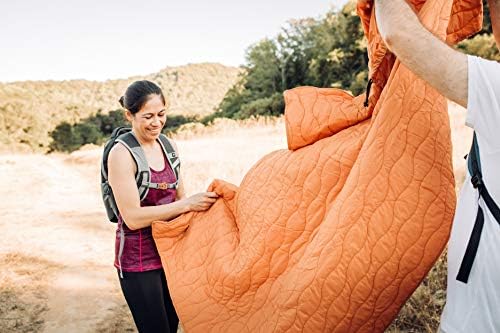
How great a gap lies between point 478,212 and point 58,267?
552 centimetres

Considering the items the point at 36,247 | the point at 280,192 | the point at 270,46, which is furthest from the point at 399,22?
the point at 270,46

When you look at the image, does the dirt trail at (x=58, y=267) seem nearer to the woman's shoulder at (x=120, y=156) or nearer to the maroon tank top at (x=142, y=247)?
the maroon tank top at (x=142, y=247)

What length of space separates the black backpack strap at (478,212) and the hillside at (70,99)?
263cm

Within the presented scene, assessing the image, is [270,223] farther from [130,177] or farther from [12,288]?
[12,288]

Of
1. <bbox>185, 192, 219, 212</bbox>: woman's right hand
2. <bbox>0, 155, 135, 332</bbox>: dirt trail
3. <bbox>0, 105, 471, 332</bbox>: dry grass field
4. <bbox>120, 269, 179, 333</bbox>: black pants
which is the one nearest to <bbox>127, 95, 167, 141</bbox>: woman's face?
<bbox>185, 192, 219, 212</bbox>: woman's right hand

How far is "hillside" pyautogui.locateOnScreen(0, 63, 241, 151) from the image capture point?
38.8m

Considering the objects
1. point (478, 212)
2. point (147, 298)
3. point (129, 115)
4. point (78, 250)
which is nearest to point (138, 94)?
point (129, 115)

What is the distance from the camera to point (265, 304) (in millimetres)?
1841

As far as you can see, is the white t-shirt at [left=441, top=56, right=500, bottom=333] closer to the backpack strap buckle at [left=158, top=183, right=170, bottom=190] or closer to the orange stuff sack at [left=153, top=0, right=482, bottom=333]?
the orange stuff sack at [left=153, top=0, right=482, bottom=333]

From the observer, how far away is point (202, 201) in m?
2.24

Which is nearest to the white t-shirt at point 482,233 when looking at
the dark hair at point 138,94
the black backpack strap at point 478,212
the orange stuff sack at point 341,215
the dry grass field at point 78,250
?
the black backpack strap at point 478,212

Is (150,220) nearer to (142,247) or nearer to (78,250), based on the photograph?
(142,247)

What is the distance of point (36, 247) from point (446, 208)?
638 centimetres

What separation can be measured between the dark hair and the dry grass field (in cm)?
230
